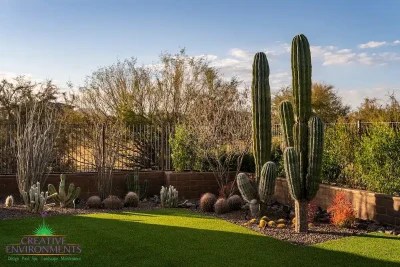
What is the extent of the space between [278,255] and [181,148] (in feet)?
23.7

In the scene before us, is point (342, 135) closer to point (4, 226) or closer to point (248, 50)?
point (248, 50)

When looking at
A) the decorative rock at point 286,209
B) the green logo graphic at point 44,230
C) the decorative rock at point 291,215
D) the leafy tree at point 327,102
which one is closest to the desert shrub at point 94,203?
the green logo graphic at point 44,230

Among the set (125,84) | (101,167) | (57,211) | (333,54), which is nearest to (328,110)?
(125,84)

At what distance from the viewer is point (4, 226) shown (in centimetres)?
839

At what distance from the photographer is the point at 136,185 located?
1252 cm

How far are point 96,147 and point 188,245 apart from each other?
6.12 m

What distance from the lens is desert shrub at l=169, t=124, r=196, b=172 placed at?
43.8 feet

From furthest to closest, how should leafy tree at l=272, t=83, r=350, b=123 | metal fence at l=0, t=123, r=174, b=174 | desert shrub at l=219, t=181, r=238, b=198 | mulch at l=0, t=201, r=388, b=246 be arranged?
1. leafy tree at l=272, t=83, r=350, b=123
2. metal fence at l=0, t=123, r=174, b=174
3. desert shrub at l=219, t=181, r=238, b=198
4. mulch at l=0, t=201, r=388, b=246

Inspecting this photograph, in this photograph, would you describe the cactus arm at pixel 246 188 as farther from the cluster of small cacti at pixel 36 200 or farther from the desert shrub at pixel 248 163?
the cluster of small cacti at pixel 36 200

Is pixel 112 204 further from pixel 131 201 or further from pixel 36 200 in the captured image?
pixel 36 200

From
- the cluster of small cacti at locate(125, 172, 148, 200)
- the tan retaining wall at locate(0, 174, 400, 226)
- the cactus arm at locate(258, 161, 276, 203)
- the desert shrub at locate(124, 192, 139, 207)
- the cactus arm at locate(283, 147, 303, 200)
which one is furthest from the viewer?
the cluster of small cacti at locate(125, 172, 148, 200)

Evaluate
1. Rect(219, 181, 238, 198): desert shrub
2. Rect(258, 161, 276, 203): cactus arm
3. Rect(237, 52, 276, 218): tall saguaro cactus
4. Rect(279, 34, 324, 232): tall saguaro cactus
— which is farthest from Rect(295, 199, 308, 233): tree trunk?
Rect(219, 181, 238, 198): desert shrub

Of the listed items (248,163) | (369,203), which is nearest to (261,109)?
(369,203)

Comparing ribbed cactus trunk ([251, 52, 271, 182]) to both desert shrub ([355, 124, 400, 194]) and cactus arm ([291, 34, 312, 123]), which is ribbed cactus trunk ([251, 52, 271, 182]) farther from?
desert shrub ([355, 124, 400, 194])
